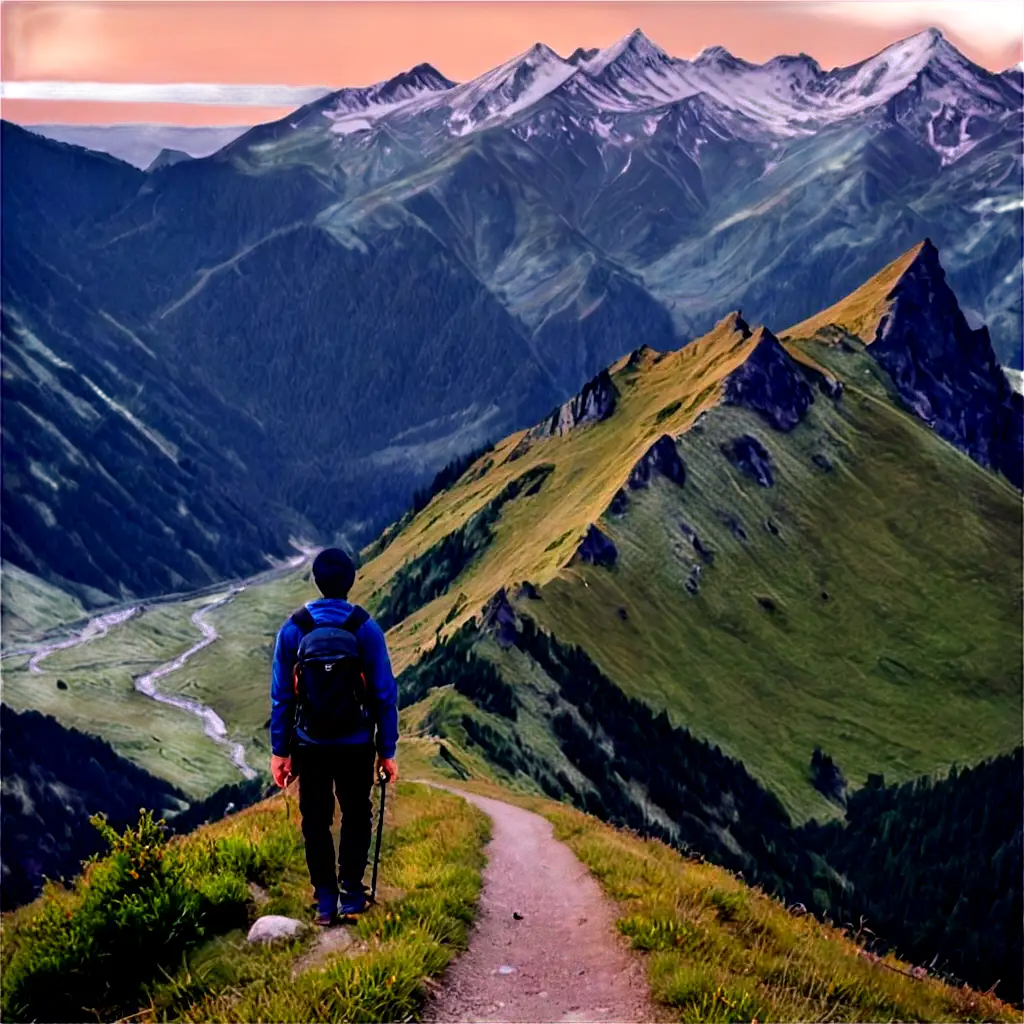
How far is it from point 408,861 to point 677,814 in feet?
584

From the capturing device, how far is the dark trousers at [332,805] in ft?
57.1

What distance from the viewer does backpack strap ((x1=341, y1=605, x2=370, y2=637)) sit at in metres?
17.4

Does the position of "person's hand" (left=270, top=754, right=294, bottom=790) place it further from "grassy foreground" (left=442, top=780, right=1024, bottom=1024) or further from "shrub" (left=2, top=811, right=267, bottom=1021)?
"grassy foreground" (left=442, top=780, right=1024, bottom=1024)

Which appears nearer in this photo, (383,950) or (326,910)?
(383,950)

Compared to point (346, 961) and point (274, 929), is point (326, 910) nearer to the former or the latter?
point (274, 929)

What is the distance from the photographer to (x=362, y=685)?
56.2ft

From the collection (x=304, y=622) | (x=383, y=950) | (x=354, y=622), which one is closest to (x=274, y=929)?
(x=383, y=950)

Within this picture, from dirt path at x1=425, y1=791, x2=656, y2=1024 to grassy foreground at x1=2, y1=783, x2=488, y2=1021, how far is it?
46 cm

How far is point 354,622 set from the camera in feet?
57.4

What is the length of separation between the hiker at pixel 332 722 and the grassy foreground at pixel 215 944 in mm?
1060

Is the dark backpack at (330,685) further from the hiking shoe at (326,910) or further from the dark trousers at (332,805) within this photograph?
A: the hiking shoe at (326,910)

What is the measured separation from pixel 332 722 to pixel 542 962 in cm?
488

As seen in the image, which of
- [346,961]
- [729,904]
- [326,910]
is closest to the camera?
[346,961]

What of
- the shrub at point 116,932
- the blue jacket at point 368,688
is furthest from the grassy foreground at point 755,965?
the shrub at point 116,932
